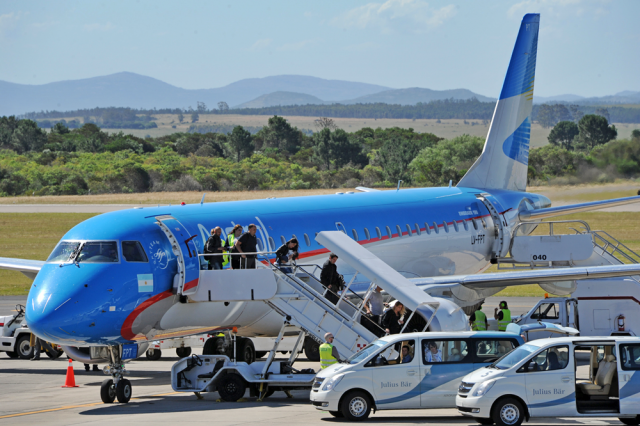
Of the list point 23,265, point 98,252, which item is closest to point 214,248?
point 98,252

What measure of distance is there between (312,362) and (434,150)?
93584mm

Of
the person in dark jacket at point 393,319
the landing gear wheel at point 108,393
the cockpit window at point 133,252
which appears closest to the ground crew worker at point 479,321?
the person in dark jacket at point 393,319

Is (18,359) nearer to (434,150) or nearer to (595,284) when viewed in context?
(595,284)

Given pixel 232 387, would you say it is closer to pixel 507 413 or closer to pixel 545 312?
pixel 507 413

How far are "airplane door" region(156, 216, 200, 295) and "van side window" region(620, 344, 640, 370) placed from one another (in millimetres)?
9563

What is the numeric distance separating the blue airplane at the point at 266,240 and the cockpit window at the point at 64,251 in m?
0.03

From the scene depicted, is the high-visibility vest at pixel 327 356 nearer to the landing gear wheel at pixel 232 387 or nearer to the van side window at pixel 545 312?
the landing gear wheel at pixel 232 387

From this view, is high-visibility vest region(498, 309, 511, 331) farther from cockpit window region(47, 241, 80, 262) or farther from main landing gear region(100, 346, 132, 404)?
cockpit window region(47, 241, 80, 262)

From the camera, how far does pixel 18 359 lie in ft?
100

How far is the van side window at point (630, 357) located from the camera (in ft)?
54.2

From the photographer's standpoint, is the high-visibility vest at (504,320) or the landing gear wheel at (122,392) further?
the high-visibility vest at (504,320)

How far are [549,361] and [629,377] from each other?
1.56 m

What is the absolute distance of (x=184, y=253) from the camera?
2022 cm

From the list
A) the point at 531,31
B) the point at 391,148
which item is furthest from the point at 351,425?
the point at 391,148
